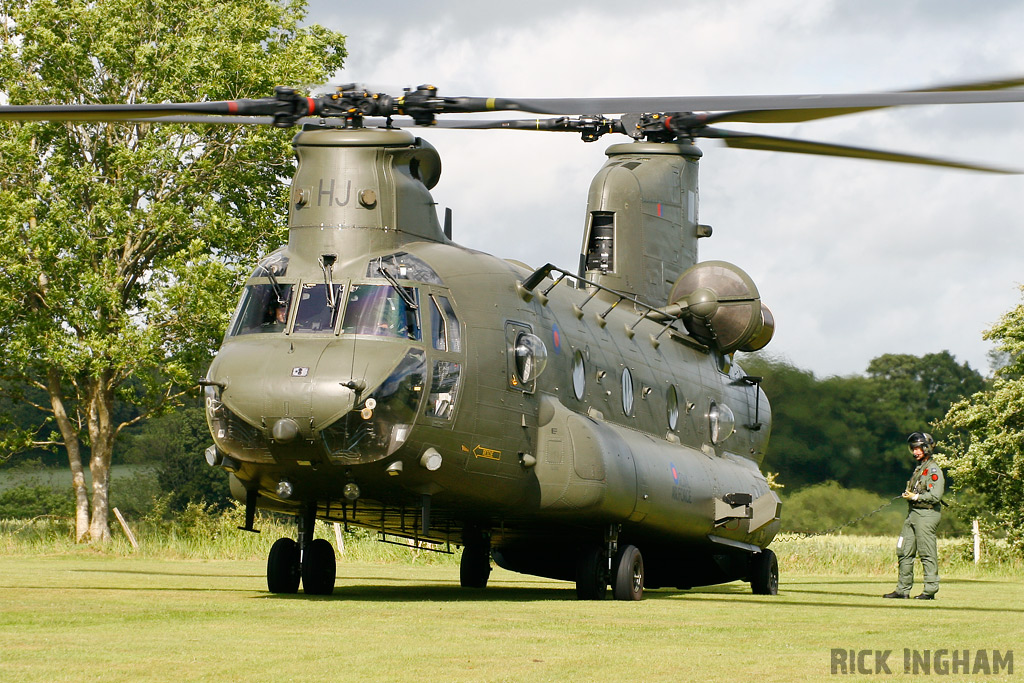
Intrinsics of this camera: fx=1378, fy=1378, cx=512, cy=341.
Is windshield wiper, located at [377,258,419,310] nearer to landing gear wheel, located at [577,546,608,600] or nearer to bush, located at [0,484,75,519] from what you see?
landing gear wheel, located at [577,546,608,600]

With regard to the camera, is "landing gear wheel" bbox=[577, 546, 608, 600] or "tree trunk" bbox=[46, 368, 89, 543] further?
"tree trunk" bbox=[46, 368, 89, 543]

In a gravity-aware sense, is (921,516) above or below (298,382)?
below

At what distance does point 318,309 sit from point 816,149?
23.1 feet

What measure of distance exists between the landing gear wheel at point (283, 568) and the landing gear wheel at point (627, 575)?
387cm

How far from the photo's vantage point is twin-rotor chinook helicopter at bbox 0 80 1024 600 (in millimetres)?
14188

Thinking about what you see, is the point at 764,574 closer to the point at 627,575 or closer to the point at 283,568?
the point at 627,575

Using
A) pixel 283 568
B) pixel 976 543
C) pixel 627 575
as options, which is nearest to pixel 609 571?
pixel 627 575

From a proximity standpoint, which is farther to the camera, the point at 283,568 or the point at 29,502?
the point at 29,502

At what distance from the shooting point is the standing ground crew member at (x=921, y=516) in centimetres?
1797

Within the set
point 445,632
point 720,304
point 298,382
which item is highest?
point 720,304

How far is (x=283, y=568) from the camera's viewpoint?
16.1m

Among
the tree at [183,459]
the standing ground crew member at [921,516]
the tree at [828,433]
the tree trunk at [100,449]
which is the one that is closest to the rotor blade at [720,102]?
the standing ground crew member at [921,516]

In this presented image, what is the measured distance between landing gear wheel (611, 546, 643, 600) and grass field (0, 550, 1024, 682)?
1.31ft

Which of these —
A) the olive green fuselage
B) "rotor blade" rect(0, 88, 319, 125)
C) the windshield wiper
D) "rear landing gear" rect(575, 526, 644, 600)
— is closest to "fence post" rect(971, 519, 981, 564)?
the olive green fuselage
